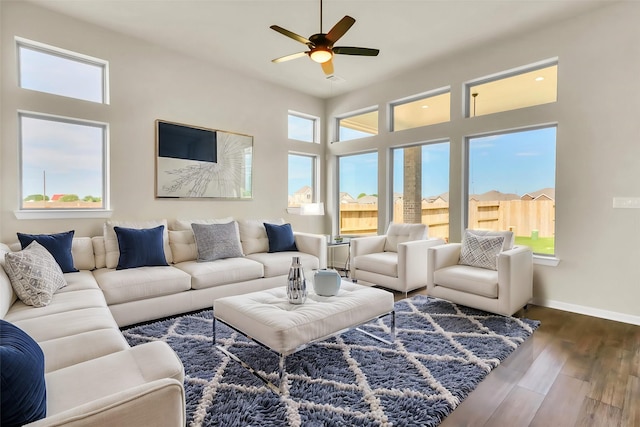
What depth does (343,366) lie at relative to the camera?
2258 millimetres

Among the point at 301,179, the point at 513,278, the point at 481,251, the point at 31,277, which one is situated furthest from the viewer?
the point at 301,179

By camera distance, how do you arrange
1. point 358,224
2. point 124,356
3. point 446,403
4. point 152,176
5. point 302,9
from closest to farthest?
point 124,356 → point 446,403 → point 302,9 → point 152,176 → point 358,224

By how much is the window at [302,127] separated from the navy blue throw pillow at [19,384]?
478 cm

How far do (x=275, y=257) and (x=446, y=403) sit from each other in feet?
8.55

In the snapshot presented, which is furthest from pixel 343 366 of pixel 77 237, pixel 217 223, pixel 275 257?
pixel 77 237

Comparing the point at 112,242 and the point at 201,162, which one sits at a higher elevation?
the point at 201,162

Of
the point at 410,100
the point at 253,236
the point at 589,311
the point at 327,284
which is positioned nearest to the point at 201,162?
the point at 253,236

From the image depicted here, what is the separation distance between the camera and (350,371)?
7.20ft

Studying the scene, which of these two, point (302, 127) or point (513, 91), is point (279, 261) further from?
point (513, 91)

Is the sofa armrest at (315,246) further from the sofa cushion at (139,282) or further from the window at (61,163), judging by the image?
the window at (61,163)

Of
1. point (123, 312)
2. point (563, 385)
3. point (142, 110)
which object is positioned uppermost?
point (142, 110)

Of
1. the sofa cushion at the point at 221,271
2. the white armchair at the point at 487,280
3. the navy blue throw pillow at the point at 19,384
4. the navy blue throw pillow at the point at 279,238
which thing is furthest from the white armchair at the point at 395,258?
the navy blue throw pillow at the point at 19,384

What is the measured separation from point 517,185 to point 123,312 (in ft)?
14.2

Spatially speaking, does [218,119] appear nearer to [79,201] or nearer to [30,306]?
[79,201]
